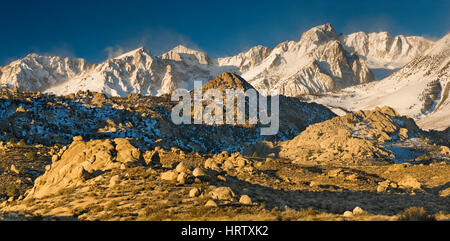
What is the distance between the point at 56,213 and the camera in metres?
17.7

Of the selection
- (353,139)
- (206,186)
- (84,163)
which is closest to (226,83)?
(353,139)

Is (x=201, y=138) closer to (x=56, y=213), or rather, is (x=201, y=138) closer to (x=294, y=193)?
(x=294, y=193)

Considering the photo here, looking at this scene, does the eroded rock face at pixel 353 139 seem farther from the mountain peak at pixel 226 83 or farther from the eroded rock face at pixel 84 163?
the mountain peak at pixel 226 83

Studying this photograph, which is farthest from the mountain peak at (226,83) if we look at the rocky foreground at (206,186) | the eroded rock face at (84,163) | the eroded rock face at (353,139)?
the eroded rock face at (84,163)

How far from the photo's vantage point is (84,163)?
2867 centimetres

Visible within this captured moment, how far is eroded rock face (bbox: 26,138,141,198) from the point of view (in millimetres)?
26281

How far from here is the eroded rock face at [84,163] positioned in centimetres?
2628

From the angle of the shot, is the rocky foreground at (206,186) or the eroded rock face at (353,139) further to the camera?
the eroded rock face at (353,139)

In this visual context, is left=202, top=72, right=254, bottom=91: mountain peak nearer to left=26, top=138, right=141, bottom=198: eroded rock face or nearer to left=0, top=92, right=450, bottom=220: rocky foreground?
left=0, top=92, right=450, bottom=220: rocky foreground

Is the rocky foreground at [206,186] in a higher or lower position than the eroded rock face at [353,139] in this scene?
lower

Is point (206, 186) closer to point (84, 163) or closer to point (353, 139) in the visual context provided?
point (84, 163)

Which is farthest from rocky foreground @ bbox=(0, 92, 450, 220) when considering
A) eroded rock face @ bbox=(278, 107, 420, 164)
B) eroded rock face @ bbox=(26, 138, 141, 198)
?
eroded rock face @ bbox=(278, 107, 420, 164)
